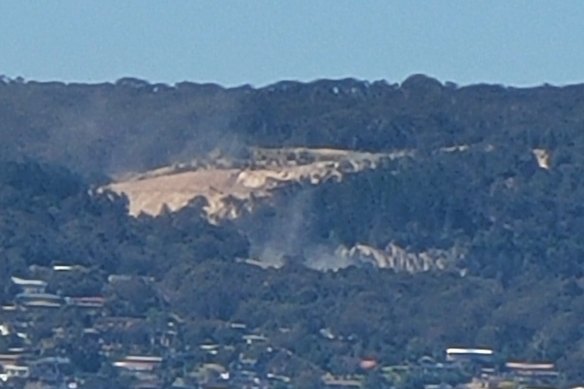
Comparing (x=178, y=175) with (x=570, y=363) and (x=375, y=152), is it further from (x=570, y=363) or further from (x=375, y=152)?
(x=570, y=363)

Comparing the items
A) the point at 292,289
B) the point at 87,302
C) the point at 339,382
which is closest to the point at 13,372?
the point at 339,382

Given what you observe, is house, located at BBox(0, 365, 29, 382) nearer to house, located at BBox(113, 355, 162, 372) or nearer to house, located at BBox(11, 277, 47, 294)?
house, located at BBox(113, 355, 162, 372)

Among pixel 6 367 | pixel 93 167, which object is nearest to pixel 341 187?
pixel 93 167

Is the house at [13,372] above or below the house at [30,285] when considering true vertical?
below

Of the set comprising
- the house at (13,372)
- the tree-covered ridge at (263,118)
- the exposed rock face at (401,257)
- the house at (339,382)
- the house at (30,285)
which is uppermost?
the tree-covered ridge at (263,118)

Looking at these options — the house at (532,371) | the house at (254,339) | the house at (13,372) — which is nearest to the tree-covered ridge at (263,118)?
the house at (254,339)

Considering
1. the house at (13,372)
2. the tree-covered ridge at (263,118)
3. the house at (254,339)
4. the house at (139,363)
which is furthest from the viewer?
the tree-covered ridge at (263,118)

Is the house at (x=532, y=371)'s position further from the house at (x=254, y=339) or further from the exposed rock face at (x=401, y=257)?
the exposed rock face at (x=401, y=257)
